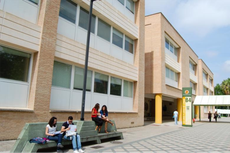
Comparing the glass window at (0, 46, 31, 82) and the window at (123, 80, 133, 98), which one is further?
the window at (123, 80, 133, 98)

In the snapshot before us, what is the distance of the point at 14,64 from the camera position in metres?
8.34

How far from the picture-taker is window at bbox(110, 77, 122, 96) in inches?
563

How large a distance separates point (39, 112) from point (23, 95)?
1.03 meters

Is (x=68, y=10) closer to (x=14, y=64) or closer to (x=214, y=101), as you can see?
(x=14, y=64)

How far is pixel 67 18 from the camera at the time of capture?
11.0m

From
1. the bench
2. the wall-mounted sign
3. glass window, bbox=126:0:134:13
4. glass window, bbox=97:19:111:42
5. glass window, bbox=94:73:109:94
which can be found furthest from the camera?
the wall-mounted sign

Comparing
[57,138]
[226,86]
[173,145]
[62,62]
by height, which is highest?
[226,86]

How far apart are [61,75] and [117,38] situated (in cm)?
656

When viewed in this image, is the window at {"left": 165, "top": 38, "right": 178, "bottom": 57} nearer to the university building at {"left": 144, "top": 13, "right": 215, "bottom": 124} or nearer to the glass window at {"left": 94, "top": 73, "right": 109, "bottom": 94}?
the university building at {"left": 144, "top": 13, "right": 215, "bottom": 124}

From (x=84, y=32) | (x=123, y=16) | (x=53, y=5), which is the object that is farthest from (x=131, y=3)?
(x=53, y=5)

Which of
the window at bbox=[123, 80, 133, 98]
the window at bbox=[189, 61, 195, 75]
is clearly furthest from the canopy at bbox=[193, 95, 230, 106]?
the window at bbox=[123, 80, 133, 98]

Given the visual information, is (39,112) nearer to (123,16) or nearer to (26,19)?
(26,19)

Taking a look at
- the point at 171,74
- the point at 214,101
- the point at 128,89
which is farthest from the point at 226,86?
the point at 128,89

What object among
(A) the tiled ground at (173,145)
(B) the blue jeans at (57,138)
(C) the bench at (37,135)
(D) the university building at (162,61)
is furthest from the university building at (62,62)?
(D) the university building at (162,61)
